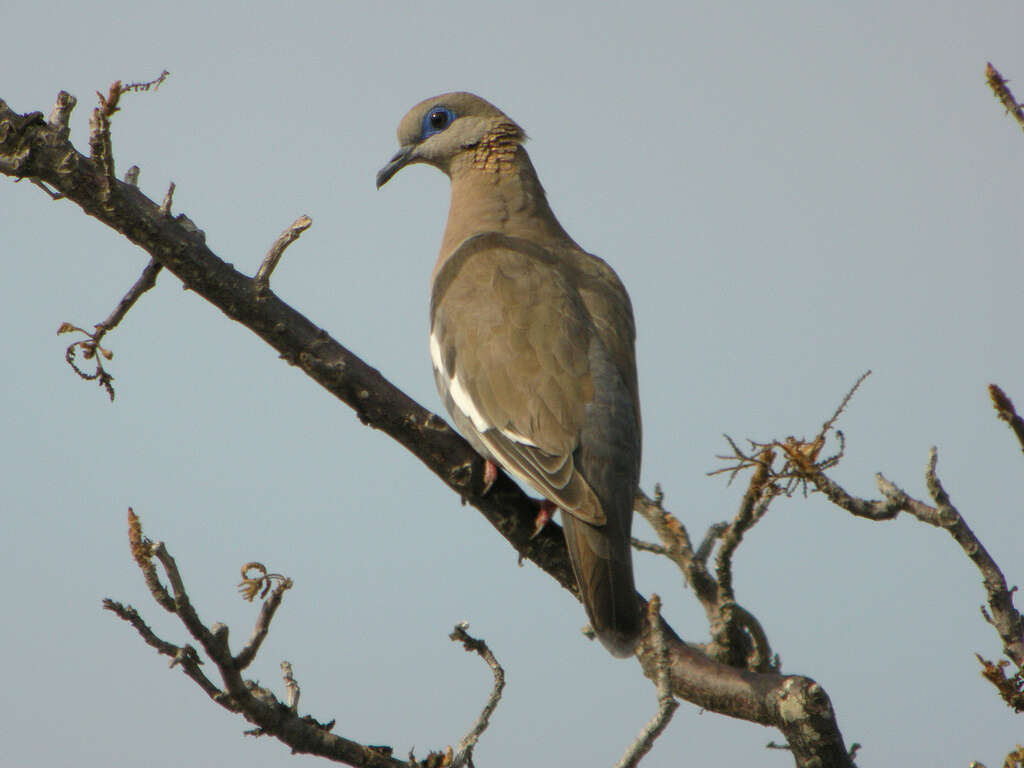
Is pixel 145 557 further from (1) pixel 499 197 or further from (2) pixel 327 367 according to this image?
(1) pixel 499 197

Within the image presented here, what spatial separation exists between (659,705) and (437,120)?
403 cm

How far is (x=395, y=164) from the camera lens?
5805mm

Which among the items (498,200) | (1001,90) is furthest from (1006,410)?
(498,200)

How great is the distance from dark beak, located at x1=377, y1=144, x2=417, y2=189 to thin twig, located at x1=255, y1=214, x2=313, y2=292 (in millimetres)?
2639

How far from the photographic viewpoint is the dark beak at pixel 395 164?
19.0 ft

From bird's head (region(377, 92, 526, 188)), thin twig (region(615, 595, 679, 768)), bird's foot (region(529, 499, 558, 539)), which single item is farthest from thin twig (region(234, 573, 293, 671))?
bird's head (region(377, 92, 526, 188))

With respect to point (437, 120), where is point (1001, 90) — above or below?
below

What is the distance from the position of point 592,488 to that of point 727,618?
0.82 m

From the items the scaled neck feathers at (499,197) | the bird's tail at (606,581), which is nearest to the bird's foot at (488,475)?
the bird's tail at (606,581)

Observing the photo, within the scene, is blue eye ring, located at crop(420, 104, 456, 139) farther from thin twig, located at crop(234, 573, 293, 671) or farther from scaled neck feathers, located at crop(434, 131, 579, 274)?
thin twig, located at crop(234, 573, 293, 671)

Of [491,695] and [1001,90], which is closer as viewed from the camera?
[1001,90]

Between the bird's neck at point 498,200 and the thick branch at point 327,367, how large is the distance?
1571 millimetres

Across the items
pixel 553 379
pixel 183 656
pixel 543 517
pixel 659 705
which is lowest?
pixel 183 656

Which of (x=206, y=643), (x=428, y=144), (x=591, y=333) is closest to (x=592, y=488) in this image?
(x=591, y=333)
